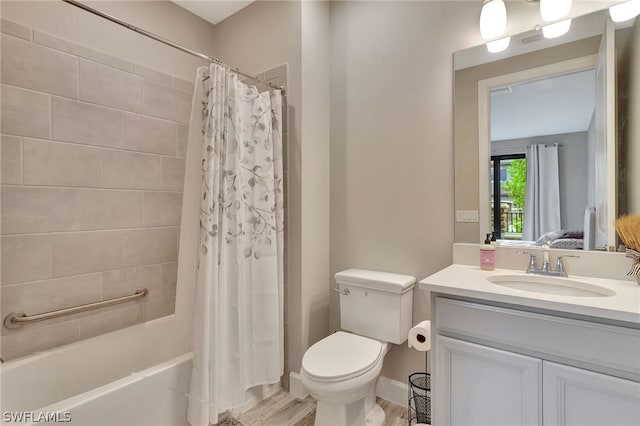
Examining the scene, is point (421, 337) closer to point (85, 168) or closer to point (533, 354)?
point (533, 354)

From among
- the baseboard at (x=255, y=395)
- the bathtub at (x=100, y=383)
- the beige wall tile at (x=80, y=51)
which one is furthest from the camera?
the baseboard at (x=255, y=395)

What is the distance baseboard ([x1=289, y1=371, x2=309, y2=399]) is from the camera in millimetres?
2027

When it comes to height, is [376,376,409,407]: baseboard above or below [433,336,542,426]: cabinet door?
below

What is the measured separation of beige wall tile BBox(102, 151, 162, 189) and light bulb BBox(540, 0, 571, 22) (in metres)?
2.32

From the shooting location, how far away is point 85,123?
5.89 feet

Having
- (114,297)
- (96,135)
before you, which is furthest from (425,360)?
(96,135)

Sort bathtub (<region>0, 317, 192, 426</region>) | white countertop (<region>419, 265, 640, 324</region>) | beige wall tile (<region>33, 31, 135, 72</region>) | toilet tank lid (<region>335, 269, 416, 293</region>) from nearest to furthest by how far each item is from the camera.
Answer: white countertop (<region>419, 265, 640, 324</region>)
bathtub (<region>0, 317, 192, 426</region>)
beige wall tile (<region>33, 31, 135, 72</region>)
toilet tank lid (<region>335, 269, 416, 293</region>)

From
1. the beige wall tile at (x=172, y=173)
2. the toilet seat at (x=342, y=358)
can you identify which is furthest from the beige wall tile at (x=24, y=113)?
the toilet seat at (x=342, y=358)

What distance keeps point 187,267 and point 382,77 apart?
1.63 meters

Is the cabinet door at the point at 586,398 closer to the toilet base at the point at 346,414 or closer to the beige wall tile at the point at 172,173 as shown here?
the toilet base at the point at 346,414

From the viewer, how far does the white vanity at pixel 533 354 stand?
991 millimetres

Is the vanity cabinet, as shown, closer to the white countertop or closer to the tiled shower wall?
the white countertop

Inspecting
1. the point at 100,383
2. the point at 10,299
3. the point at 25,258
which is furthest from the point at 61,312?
the point at 100,383

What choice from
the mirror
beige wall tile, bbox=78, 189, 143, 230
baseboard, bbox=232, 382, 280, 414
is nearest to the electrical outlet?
the mirror
